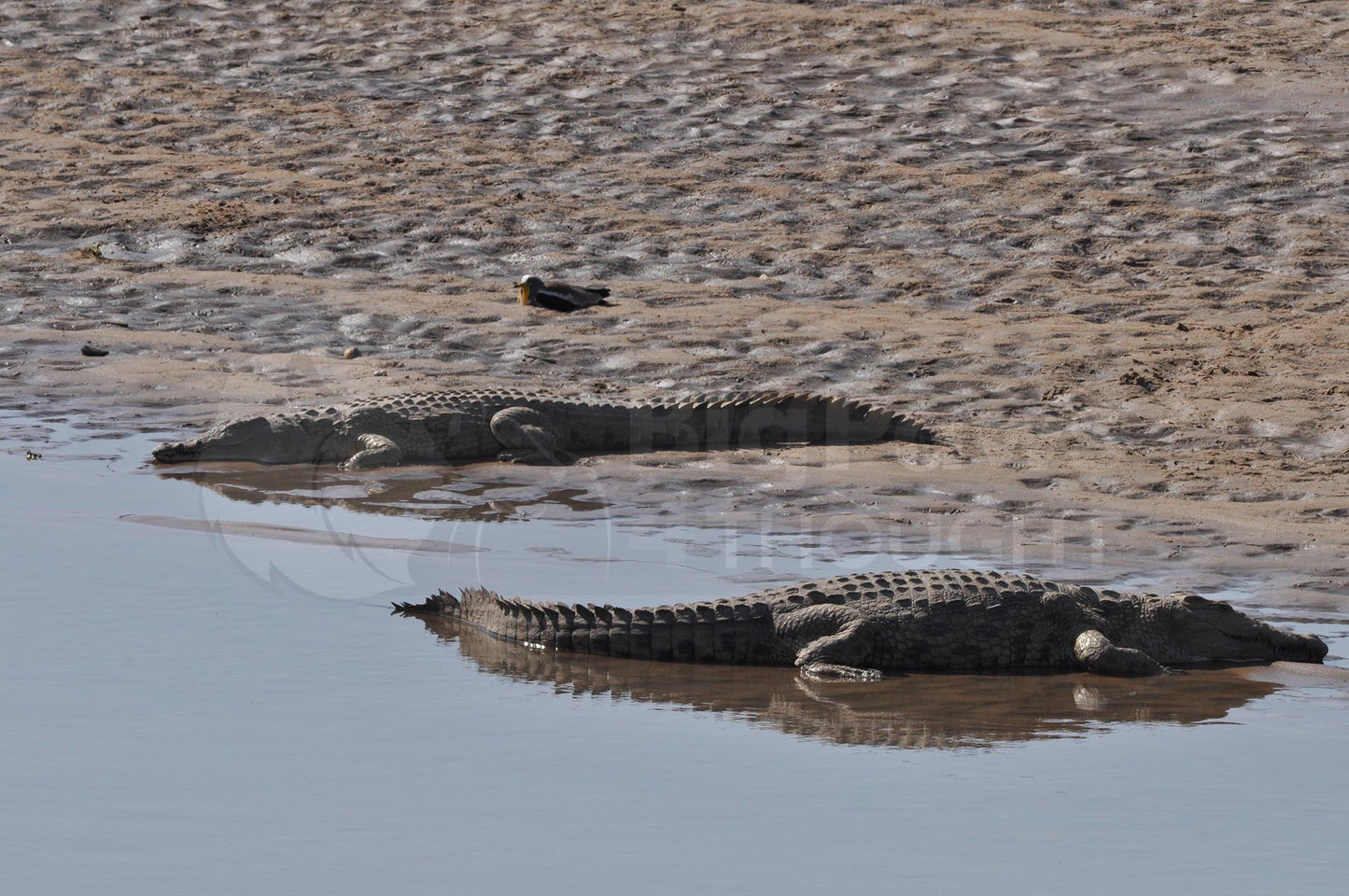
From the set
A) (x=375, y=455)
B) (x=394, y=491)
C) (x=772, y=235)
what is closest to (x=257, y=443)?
(x=375, y=455)

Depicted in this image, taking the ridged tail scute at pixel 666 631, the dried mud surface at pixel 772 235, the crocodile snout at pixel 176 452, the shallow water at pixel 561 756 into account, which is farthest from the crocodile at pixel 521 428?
the ridged tail scute at pixel 666 631

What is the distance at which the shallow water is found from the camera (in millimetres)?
4305

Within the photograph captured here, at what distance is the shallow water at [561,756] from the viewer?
4.30 meters

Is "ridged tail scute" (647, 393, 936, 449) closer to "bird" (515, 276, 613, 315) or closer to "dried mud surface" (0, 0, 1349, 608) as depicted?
"dried mud surface" (0, 0, 1349, 608)

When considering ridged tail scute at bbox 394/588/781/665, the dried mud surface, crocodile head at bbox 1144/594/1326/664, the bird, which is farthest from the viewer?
the bird

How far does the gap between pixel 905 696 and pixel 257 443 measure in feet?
15.7

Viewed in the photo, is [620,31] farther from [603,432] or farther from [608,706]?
[608,706]

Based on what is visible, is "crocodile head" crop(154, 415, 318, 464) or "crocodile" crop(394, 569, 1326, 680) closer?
"crocodile" crop(394, 569, 1326, 680)

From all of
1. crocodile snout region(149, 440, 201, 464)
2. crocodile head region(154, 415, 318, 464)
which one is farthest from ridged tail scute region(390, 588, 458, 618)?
crocodile snout region(149, 440, 201, 464)

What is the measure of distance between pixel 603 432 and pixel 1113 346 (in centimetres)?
324

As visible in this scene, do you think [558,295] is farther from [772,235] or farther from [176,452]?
[176,452]

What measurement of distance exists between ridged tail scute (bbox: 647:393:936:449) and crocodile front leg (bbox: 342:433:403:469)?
54.7 inches

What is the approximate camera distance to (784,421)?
9438 millimetres

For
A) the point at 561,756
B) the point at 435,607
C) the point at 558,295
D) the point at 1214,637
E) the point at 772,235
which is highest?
the point at 561,756
